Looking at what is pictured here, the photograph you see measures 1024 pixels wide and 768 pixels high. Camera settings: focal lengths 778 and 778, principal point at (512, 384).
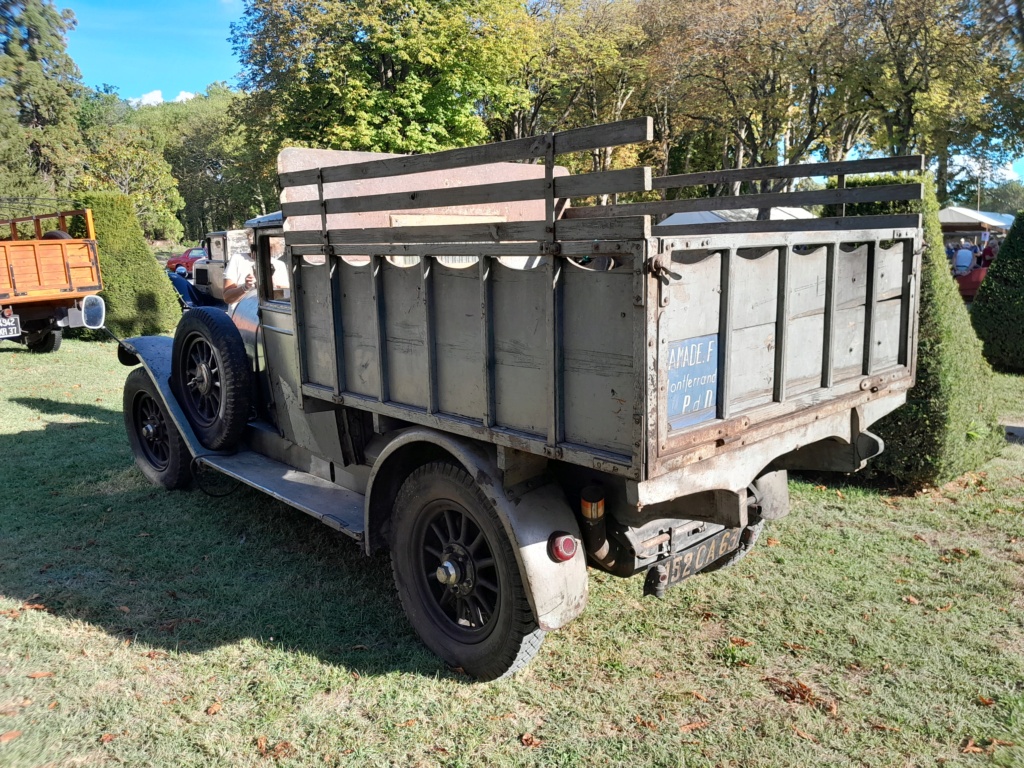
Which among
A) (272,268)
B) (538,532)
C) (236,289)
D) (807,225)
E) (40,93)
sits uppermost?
(40,93)

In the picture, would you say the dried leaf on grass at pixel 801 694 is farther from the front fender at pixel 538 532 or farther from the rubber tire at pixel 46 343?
the rubber tire at pixel 46 343

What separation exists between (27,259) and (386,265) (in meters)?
10.2

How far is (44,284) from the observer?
11.7 metres

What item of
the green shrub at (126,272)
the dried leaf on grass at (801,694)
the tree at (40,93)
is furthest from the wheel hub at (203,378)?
the tree at (40,93)

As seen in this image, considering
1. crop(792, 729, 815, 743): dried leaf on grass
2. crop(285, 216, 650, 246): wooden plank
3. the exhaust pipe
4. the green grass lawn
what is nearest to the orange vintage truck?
the green grass lawn

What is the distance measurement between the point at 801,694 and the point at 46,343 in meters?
13.2

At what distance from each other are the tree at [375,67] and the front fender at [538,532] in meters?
20.6

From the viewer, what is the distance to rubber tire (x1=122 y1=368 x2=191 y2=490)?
5871 mm

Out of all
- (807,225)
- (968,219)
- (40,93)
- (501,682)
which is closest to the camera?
(501,682)

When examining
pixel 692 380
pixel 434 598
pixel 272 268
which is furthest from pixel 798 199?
pixel 272 268

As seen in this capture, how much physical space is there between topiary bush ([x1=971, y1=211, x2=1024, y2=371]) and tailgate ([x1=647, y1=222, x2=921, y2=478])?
8.17 m

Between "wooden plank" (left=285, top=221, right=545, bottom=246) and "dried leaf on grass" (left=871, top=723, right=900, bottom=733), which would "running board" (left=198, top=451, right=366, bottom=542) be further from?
"dried leaf on grass" (left=871, top=723, right=900, bottom=733)

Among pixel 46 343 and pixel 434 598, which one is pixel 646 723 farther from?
pixel 46 343

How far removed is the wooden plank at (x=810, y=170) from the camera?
13.5ft
